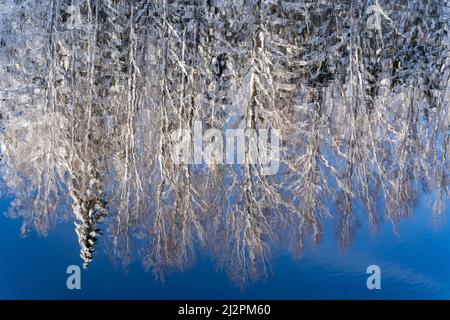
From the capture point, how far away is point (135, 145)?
7.28ft

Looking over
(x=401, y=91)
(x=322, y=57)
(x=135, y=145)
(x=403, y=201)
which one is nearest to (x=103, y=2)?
(x=135, y=145)

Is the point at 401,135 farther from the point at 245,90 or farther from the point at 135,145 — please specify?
the point at 135,145

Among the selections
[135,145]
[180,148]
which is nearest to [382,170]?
[180,148]

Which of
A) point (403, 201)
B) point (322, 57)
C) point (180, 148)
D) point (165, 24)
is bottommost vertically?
point (403, 201)

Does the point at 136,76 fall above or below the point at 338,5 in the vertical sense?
below

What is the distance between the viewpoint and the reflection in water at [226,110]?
7.07 ft

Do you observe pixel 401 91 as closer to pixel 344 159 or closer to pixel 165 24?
pixel 344 159

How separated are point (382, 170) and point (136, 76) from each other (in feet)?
4.57

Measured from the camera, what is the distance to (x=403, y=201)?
2.35 meters

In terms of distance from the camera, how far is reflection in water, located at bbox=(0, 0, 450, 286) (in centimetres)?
215

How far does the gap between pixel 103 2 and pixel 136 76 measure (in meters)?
0.40

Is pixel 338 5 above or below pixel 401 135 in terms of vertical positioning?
above

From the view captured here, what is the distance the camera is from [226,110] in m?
2.20

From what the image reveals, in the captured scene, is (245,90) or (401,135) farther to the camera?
(401,135)
